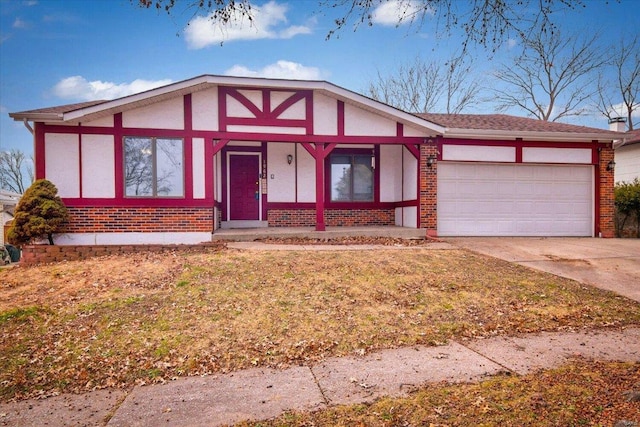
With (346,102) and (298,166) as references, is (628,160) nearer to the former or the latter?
(346,102)

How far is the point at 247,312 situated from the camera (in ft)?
18.8

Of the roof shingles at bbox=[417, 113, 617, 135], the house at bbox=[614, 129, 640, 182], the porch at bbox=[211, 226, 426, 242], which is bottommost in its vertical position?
the porch at bbox=[211, 226, 426, 242]

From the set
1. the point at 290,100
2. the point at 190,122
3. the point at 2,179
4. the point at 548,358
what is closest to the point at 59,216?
the point at 190,122

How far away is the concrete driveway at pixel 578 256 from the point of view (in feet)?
24.6

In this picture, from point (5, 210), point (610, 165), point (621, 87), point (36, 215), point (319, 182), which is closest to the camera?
A: point (36, 215)

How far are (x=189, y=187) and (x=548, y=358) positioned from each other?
8922mm

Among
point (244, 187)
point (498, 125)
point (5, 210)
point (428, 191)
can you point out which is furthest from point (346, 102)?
point (5, 210)

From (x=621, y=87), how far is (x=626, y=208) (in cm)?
1573

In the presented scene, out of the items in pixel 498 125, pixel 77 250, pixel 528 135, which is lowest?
pixel 77 250

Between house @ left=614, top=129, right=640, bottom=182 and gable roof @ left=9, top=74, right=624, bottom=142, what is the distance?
5.18 meters

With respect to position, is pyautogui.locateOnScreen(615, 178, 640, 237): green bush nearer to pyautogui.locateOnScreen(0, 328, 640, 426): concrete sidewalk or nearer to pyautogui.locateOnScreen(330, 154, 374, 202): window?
pyautogui.locateOnScreen(330, 154, 374, 202): window

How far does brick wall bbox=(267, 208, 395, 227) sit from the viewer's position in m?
13.2

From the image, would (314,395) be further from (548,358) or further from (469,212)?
(469,212)

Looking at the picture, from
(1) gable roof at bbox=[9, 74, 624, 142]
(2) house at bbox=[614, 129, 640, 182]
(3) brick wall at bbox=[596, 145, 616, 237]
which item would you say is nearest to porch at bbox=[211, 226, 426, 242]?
(1) gable roof at bbox=[9, 74, 624, 142]
